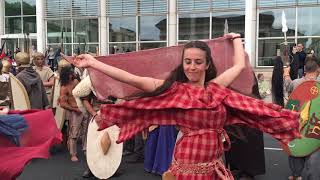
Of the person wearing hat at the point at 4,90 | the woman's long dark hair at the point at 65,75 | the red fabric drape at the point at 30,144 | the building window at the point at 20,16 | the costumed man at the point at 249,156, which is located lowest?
the costumed man at the point at 249,156

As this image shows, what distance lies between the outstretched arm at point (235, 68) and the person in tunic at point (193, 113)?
15cm

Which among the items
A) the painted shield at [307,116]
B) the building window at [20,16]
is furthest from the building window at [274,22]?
the painted shield at [307,116]

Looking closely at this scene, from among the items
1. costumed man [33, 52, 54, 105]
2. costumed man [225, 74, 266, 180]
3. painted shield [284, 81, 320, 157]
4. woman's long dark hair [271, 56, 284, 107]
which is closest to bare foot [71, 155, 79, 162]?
costumed man [33, 52, 54, 105]

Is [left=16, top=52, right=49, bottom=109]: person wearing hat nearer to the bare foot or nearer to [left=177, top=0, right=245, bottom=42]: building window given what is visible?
the bare foot

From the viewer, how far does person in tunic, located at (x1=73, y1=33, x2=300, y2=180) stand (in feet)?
9.24

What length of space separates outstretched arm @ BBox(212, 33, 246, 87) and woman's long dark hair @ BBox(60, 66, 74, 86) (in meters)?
4.61

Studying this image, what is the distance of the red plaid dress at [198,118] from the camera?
2828 mm

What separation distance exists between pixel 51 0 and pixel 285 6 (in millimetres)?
11736

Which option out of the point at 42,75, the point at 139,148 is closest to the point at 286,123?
the point at 139,148

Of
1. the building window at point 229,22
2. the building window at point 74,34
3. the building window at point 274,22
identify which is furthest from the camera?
the building window at point 74,34

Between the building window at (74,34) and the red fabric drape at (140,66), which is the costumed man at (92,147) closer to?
the red fabric drape at (140,66)

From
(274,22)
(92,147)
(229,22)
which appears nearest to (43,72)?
(92,147)

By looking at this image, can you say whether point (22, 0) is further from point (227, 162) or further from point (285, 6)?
point (227, 162)

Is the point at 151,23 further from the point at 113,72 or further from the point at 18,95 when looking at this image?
the point at 113,72
